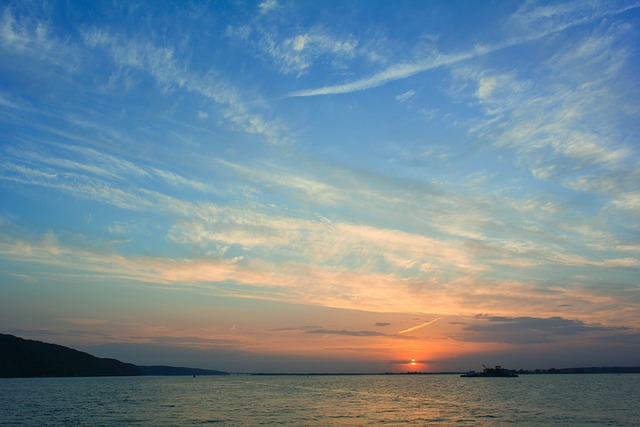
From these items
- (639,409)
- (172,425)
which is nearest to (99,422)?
(172,425)

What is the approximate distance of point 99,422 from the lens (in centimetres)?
8256

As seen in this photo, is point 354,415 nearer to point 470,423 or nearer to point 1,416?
point 470,423

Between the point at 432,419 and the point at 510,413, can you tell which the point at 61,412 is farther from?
the point at 510,413

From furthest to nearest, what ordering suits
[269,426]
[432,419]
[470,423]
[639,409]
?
1. [639,409]
2. [432,419]
3. [470,423]
4. [269,426]

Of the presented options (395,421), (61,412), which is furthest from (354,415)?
(61,412)

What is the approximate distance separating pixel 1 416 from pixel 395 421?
73.6 m

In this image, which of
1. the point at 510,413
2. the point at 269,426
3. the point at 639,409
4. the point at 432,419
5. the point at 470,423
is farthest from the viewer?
the point at 639,409

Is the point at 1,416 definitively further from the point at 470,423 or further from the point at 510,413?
the point at 510,413

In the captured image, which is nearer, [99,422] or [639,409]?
[99,422]

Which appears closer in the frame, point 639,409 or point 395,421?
point 395,421

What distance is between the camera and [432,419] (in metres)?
87.5

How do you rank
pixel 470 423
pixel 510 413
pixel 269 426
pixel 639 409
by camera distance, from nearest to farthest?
pixel 269 426 < pixel 470 423 < pixel 510 413 < pixel 639 409

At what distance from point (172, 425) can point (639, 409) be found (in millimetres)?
99779

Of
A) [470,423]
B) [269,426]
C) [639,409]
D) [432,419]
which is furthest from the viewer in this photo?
[639,409]
